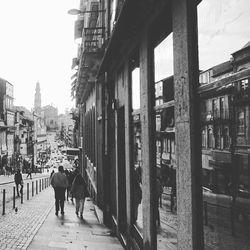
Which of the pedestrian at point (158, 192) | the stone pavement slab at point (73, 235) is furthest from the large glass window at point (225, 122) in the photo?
the stone pavement slab at point (73, 235)

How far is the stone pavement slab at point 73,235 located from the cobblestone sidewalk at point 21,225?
0.19 metres

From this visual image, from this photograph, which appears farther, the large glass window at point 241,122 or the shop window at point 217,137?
the shop window at point 217,137

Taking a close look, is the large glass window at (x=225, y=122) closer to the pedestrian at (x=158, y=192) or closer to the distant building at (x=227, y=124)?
the distant building at (x=227, y=124)

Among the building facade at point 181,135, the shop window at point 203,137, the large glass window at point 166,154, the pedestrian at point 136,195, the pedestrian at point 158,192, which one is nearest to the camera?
the building facade at point 181,135

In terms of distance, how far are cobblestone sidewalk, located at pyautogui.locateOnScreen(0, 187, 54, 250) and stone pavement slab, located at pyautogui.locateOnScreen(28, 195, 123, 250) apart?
188 mm

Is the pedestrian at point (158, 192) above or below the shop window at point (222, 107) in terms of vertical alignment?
below

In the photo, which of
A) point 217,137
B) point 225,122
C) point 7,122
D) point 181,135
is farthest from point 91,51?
point 7,122

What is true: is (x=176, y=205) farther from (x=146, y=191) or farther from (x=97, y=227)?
(x=97, y=227)

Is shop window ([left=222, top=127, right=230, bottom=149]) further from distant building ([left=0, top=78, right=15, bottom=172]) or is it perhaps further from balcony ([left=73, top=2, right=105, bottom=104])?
distant building ([left=0, top=78, right=15, bottom=172])

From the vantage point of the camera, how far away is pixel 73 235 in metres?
8.92

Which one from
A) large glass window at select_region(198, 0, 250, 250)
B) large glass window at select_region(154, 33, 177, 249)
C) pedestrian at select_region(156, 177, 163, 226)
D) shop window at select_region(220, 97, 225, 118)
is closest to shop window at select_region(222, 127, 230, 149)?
large glass window at select_region(198, 0, 250, 250)

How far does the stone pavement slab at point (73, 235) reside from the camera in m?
7.89

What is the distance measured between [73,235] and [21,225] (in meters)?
1.85

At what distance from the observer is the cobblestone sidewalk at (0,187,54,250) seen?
26.1 ft
